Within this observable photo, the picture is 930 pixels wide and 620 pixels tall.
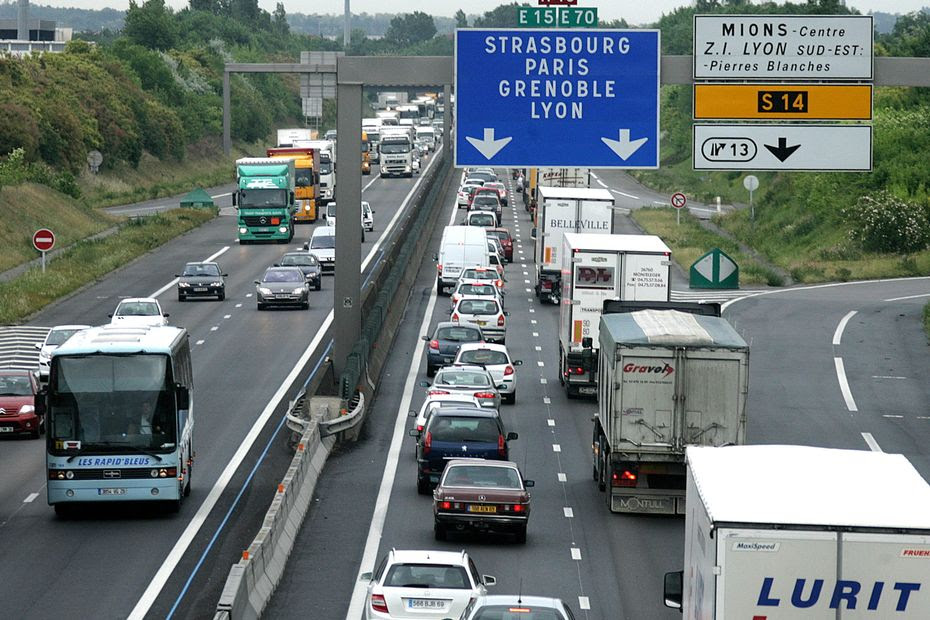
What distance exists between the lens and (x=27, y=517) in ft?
90.2

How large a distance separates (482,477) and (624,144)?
6.97 m

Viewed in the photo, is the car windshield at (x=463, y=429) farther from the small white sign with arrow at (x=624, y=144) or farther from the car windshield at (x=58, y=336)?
A: the car windshield at (x=58, y=336)

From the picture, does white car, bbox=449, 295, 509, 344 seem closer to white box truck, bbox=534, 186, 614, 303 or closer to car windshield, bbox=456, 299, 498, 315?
car windshield, bbox=456, 299, 498, 315

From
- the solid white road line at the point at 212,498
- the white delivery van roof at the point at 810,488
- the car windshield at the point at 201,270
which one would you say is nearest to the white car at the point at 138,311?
the solid white road line at the point at 212,498

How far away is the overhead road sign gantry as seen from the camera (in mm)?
28953

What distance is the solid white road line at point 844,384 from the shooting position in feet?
136

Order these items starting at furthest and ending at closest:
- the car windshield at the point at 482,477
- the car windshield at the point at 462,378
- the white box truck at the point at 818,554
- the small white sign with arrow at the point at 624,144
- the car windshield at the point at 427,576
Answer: the car windshield at the point at 462,378 → the small white sign with arrow at the point at 624,144 → the car windshield at the point at 482,477 → the car windshield at the point at 427,576 → the white box truck at the point at 818,554

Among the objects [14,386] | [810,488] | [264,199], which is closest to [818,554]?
[810,488]

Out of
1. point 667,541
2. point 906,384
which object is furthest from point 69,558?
point 906,384

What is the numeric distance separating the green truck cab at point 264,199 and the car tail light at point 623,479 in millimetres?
49508

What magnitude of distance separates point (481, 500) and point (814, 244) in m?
59.8

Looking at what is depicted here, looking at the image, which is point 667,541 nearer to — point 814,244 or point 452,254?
point 452,254

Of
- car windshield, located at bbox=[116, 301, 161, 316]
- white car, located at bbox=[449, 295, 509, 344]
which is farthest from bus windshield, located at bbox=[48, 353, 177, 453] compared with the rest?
white car, located at bbox=[449, 295, 509, 344]

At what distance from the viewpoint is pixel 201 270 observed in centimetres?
6022
